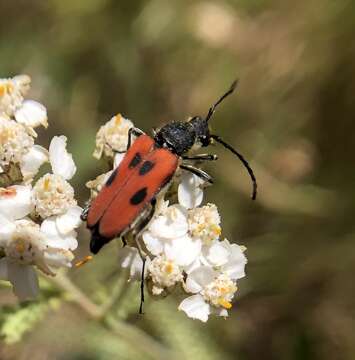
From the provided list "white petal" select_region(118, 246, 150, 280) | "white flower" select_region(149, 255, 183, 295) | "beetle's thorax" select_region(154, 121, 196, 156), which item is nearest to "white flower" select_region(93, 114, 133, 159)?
Answer: "beetle's thorax" select_region(154, 121, 196, 156)

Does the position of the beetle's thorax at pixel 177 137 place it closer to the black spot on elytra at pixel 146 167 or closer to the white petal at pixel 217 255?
the black spot on elytra at pixel 146 167

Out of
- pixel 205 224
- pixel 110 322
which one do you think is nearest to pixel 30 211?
pixel 205 224

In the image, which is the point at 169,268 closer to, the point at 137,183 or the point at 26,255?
the point at 137,183

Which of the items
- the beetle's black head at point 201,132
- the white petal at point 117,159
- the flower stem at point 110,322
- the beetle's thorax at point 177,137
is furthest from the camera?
the flower stem at point 110,322

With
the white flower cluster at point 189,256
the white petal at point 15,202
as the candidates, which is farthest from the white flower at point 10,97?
the white flower cluster at point 189,256

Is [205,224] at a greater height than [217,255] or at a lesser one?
greater
